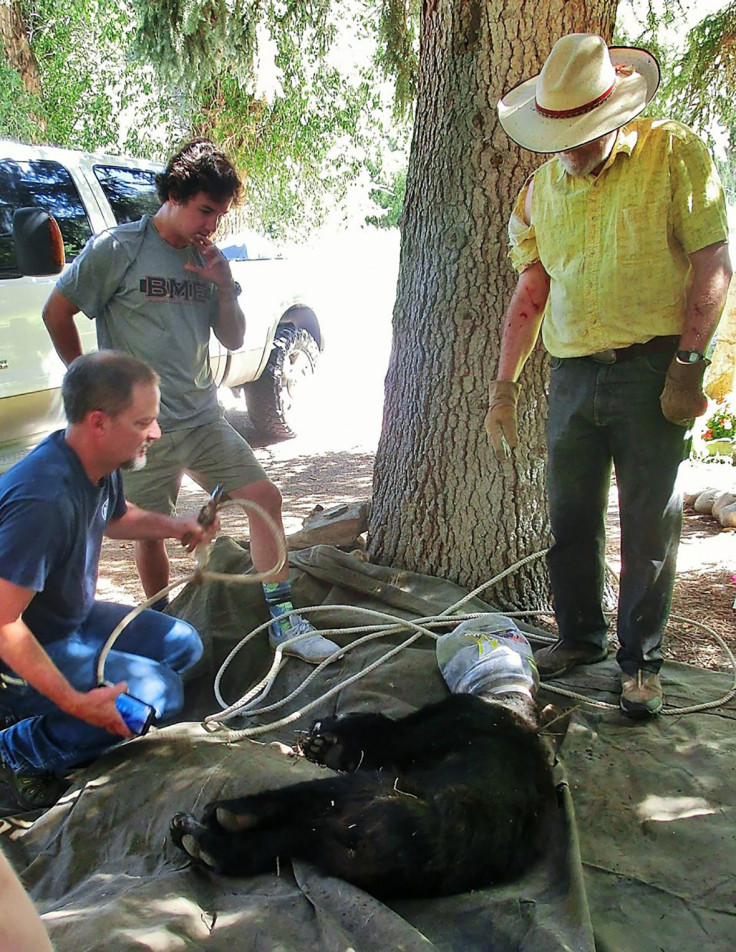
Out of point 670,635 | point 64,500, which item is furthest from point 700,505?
point 64,500

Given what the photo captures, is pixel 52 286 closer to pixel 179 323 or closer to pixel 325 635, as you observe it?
pixel 179 323

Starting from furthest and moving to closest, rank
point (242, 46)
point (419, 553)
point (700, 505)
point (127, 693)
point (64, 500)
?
1. point (242, 46)
2. point (700, 505)
3. point (419, 553)
4. point (127, 693)
5. point (64, 500)

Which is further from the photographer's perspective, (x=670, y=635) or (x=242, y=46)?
(x=242, y=46)

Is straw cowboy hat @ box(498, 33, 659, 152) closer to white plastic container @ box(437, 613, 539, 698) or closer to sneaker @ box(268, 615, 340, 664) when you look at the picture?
white plastic container @ box(437, 613, 539, 698)

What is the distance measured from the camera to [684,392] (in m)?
2.55

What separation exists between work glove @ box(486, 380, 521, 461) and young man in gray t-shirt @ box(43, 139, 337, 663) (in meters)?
1.04

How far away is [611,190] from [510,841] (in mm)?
2021

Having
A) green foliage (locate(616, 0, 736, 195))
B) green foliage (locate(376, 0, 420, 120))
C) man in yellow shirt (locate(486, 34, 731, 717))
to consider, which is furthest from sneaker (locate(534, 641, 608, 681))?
green foliage (locate(616, 0, 736, 195))

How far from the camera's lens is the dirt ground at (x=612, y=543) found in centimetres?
362

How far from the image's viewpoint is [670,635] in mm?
3611

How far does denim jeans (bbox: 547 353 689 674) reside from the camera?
8.98 ft

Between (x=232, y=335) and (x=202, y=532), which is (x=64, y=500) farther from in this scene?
(x=232, y=335)

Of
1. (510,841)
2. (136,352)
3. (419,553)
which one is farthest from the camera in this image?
(419,553)

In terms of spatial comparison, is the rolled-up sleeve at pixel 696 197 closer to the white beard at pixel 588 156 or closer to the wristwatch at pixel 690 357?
the white beard at pixel 588 156
